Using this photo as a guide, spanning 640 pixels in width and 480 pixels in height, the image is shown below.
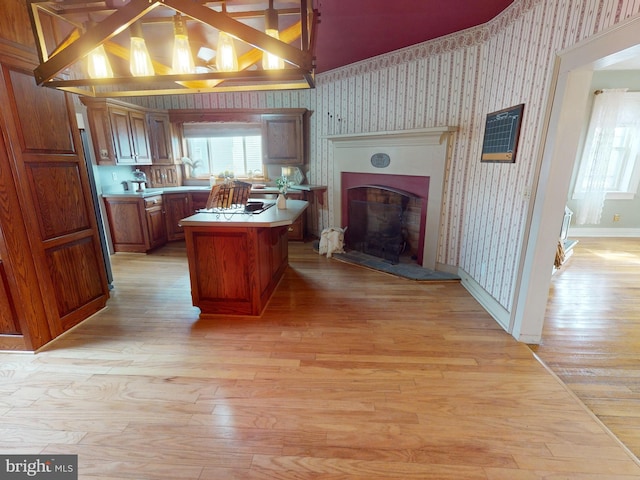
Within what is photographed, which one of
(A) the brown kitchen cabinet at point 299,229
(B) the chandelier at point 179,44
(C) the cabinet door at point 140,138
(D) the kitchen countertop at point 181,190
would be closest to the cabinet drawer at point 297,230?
(A) the brown kitchen cabinet at point 299,229

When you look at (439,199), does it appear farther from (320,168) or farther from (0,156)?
(0,156)

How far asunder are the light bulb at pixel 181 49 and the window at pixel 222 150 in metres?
3.74

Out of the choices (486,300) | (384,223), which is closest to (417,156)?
(384,223)

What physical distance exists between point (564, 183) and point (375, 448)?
2085 mm

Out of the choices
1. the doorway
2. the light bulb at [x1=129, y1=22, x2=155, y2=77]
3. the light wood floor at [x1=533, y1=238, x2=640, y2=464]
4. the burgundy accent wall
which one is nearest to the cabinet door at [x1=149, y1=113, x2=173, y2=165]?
the burgundy accent wall

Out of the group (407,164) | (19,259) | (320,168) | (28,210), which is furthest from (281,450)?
(320,168)

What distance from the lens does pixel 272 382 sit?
193cm

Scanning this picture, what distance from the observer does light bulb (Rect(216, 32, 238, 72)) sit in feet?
5.18

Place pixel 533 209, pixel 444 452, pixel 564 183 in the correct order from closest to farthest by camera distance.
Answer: pixel 444 452, pixel 564 183, pixel 533 209

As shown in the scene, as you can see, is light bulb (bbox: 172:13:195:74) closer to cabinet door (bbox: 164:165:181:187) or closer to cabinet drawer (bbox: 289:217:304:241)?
cabinet drawer (bbox: 289:217:304:241)

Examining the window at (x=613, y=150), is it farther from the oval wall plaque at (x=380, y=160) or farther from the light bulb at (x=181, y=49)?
the light bulb at (x=181, y=49)

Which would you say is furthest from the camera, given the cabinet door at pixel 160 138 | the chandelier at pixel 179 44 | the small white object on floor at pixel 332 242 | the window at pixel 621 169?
the window at pixel 621 169

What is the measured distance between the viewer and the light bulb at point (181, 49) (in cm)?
156

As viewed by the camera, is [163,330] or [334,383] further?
[163,330]
